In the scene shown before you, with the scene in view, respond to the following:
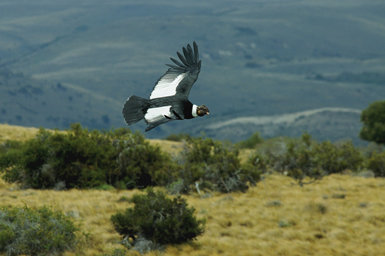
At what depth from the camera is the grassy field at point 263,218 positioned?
679 inches

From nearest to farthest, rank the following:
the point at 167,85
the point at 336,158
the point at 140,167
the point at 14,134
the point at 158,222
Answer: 1. the point at 167,85
2. the point at 158,222
3. the point at 140,167
4. the point at 336,158
5. the point at 14,134

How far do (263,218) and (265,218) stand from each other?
8cm

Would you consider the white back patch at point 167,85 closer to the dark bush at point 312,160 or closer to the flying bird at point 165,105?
the flying bird at point 165,105

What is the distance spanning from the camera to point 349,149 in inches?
1324

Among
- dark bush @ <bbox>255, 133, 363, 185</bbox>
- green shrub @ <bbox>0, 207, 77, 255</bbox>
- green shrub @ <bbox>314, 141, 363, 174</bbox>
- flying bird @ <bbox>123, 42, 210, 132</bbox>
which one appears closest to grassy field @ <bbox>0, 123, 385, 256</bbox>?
green shrub @ <bbox>0, 207, 77, 255</bbox>

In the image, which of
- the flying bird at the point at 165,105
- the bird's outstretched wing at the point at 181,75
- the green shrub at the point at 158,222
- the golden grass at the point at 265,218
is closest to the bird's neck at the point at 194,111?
the flying bird at the point at 165,105

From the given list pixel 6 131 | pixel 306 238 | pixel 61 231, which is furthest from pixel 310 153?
pixel 6 131

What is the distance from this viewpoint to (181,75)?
20.1 feet

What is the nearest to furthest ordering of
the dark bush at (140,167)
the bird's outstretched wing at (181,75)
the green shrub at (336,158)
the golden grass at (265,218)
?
the bird's outstretched wing at (181,75)
the golden grass at (265,218)
the dark bush at (140,167)
the green shrub at (336,158)

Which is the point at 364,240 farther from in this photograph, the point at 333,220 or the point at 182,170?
the point at 182,170

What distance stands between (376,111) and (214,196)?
42.1 meters

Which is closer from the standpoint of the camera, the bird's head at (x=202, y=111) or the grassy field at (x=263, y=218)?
the bird's head at (x=202, y=111)

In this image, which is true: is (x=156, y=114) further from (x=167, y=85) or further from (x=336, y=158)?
(x=336, y=158)

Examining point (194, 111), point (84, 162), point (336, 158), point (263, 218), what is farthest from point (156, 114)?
point (336, 158)
